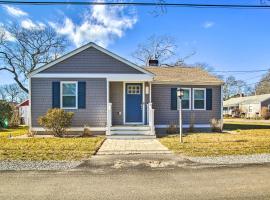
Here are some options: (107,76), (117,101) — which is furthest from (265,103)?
(107,76)

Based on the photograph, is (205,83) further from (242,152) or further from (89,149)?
(89,149)

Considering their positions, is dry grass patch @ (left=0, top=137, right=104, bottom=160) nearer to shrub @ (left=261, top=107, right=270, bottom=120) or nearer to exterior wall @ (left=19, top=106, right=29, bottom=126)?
exterior wall @ (left=19, top=106, right=29, bottom=126)

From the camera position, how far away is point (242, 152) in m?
10.4

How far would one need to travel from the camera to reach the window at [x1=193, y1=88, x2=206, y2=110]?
61.2 ft

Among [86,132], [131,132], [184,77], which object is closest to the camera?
[131,132]

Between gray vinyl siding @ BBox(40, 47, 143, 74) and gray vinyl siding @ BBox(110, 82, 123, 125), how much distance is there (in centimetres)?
102

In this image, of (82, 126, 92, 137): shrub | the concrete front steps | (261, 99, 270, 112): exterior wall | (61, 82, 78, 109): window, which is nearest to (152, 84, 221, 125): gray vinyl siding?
the concrete front steps

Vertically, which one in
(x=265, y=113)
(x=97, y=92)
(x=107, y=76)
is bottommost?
(x=265, y=113)

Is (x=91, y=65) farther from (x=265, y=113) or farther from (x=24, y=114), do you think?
(x=265, y=113)

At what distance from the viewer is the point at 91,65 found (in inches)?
653

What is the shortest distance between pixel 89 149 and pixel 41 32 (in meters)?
30.5

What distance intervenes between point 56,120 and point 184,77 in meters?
8.17

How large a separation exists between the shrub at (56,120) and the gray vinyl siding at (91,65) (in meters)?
2.38

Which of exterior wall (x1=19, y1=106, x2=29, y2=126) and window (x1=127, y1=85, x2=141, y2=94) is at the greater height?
window (x1=127, y1=85, x2=141, y2=94)
